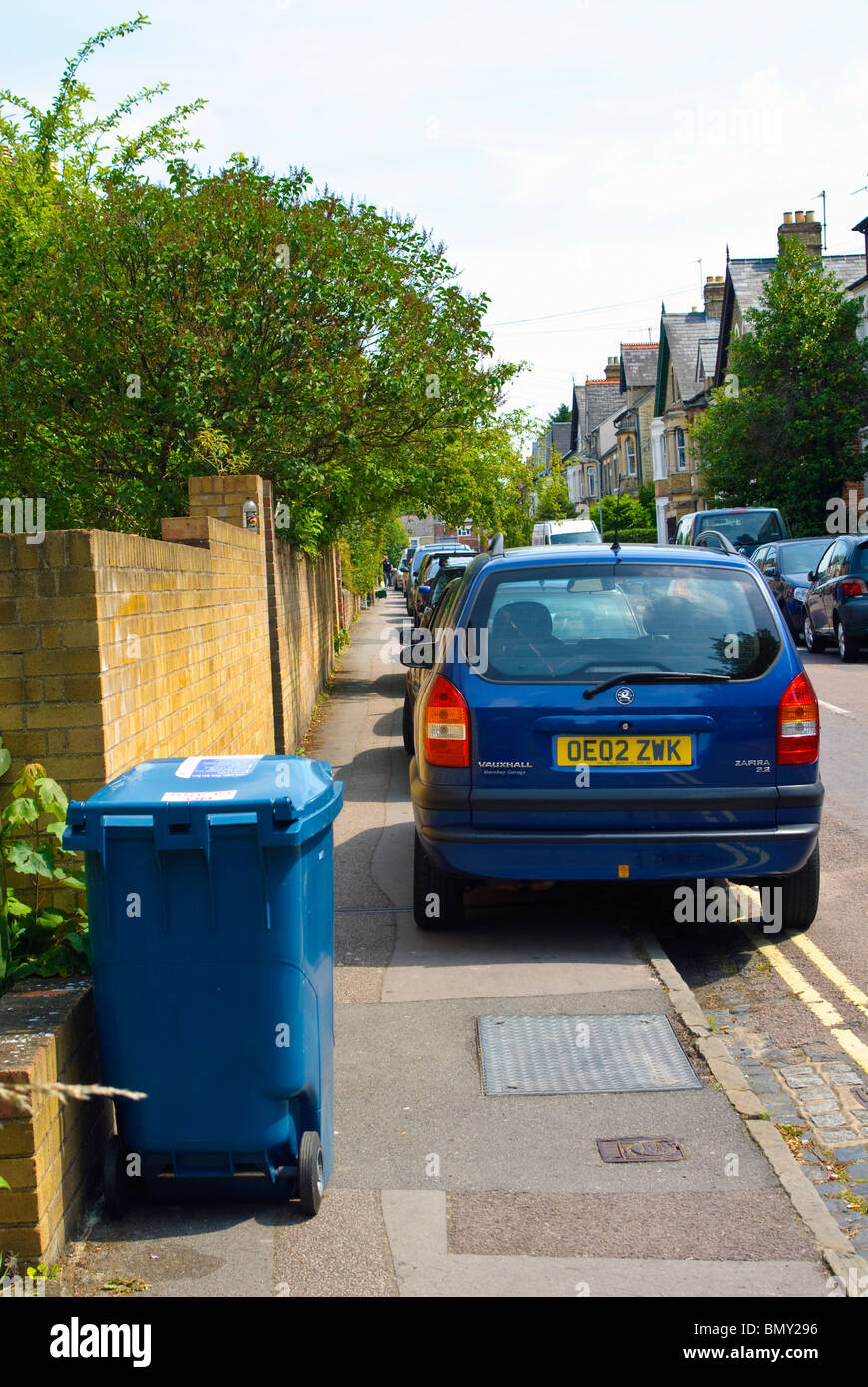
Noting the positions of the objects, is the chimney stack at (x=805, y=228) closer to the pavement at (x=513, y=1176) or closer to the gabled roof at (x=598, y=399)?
the gabled roof at (x=598, y=399)

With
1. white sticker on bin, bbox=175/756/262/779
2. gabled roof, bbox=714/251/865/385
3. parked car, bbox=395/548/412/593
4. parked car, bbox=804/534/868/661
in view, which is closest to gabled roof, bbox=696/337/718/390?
gabled roof, bbox=714/251/865/385

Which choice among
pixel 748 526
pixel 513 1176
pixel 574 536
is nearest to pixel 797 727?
pixel 513 1176

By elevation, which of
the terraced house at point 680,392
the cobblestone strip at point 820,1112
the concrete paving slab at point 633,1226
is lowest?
the cobblestone strip at point 820,1112

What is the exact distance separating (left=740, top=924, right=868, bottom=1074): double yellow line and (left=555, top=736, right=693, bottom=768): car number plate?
108 cm

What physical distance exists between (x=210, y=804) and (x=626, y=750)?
259cm

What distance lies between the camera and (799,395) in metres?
34.3

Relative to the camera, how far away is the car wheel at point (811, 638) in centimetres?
1989

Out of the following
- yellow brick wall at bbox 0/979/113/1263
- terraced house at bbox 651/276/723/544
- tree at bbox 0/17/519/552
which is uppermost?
terraced house at bbox 651/276/723/544

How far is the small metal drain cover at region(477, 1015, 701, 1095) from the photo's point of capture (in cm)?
448

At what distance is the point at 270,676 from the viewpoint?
10.5 meters

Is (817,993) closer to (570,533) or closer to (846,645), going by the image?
(846,645)

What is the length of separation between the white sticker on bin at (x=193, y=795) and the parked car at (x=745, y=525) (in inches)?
912

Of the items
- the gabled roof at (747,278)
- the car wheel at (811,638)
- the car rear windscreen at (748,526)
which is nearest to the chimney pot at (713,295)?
the gabled roof at (747,278)

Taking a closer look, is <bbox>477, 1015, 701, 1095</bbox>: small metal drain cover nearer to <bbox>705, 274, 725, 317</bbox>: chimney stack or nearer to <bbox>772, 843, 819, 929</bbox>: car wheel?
<bbox>772, 843, 819, 929</bbox>: car wheel
